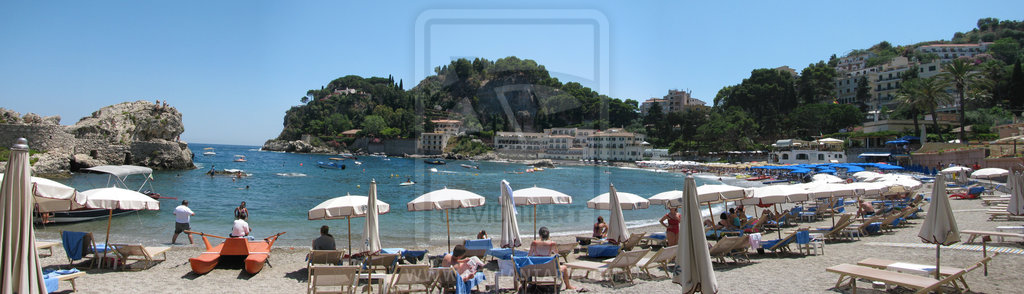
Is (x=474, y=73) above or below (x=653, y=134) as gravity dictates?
above

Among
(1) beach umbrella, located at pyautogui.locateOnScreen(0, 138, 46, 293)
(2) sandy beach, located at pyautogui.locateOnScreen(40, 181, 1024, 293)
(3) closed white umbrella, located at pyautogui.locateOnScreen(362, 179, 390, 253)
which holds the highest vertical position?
(1) beach umbrella, located at pyautogui.locateOnScreen(0, 138, 46, 293)

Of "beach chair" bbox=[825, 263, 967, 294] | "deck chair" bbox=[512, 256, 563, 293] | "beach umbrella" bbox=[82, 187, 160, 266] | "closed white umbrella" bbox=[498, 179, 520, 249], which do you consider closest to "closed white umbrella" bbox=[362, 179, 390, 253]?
"closed white umbrella" bbox=[498, 179, 520, 249]

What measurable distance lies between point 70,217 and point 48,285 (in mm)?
10720

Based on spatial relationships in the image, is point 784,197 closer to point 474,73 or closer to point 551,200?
point 551,200

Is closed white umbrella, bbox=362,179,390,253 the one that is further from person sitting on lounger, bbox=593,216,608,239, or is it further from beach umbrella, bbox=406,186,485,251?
A: person sitting on lounger, bbox=593,216,608,239

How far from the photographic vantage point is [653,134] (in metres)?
94.8

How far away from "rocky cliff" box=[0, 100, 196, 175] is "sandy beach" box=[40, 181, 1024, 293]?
95.5 ft

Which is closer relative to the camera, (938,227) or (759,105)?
(938,227)

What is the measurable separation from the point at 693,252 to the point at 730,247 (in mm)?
3373

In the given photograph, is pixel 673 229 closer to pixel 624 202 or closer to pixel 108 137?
pixel 624 202

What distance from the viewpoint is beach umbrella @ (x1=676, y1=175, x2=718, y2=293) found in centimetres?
456

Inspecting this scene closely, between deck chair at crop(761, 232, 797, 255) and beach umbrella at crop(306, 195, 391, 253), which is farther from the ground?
beach umbrella at crop(306, 195, 391, 253)

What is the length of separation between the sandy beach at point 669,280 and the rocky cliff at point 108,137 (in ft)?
95.5

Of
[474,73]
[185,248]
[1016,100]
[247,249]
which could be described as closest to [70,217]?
[185,248]
